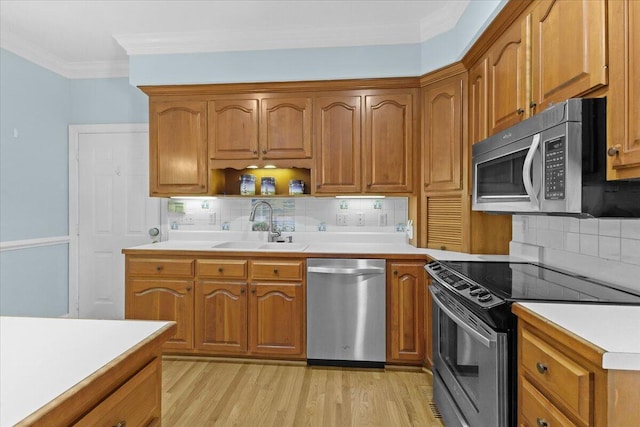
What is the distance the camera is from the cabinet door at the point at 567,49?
130cm

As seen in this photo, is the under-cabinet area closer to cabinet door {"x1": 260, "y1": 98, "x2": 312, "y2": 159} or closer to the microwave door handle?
cabinet door {"x1": 260, "y1": 98, "x2": 312, "y2": 159}

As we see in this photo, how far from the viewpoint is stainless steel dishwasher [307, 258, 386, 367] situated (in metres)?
2.72

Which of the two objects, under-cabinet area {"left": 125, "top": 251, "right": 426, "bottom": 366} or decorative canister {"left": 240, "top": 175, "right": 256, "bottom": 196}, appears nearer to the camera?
under-cabinet area {"left": 125, "top": 251, "right": 426, "bottom": 366}

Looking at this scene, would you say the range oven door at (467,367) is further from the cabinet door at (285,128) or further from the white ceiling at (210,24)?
the white ceiling at (210,24)

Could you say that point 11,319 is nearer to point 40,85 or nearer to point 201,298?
point 201,298

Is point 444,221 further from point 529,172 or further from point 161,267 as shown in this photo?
point 161,267

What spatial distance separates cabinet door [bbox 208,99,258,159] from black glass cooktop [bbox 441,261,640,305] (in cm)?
192

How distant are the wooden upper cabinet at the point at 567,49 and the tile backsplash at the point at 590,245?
0.65 metres

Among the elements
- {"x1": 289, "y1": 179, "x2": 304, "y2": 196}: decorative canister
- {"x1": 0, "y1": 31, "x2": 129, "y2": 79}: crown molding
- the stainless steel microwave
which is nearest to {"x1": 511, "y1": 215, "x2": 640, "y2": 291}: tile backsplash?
the stainless steel microwave

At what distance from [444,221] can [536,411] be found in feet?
5.81

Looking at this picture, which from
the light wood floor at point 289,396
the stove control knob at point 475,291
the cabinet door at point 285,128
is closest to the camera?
the stove control knob at point 475,291

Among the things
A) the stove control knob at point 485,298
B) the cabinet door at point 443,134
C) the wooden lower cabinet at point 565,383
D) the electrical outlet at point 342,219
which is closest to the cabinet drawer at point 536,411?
the wooden lower cabinet at point 565,383

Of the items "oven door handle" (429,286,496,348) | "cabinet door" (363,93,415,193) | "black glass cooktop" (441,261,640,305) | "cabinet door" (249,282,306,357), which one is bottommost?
"cabinet door" (249,282,306,357)

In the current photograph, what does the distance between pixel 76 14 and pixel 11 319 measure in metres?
2.69
